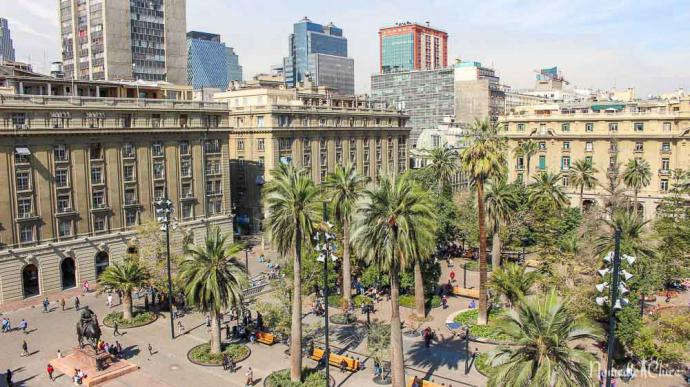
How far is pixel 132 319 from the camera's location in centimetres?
4981

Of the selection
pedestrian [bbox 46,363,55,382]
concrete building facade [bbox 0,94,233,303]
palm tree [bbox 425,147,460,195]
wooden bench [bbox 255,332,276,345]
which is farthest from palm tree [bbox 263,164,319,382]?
palm tree [bbox 425,147,460,195]

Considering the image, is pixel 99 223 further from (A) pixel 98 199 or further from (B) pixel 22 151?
(B) pixel 22 151

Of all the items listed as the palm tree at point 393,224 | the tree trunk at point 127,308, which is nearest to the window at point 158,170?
the tree trunk at point 127,308

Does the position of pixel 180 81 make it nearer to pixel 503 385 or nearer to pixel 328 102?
pixel 328 102

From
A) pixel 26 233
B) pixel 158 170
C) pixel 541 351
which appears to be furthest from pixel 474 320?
pixel 26 233

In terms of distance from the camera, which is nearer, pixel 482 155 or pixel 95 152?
pixel 482 155

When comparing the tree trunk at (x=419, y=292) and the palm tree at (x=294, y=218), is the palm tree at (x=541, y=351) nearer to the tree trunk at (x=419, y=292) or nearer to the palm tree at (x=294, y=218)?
the palm tree at (x=294, y=218)

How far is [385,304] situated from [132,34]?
80.0 m

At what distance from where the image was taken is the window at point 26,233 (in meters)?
56.6

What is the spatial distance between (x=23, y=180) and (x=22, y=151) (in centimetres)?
294

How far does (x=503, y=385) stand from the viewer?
22.3 meters

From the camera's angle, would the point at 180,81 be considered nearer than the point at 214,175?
No

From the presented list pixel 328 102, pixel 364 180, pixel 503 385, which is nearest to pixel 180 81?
pixel 328 102

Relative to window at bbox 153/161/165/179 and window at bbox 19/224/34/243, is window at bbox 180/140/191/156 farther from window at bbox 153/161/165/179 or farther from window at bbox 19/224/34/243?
window at bbox 19/224/34/243
